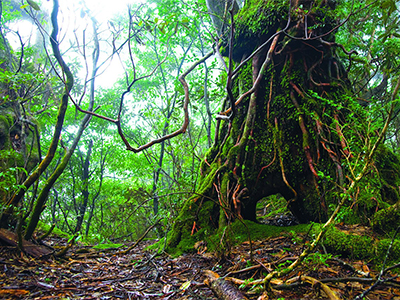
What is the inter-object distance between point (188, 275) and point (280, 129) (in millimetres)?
2566

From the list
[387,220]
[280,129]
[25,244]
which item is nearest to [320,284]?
[387,220]

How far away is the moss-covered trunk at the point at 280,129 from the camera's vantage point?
331 cm

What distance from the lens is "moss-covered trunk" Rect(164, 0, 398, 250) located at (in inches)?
130

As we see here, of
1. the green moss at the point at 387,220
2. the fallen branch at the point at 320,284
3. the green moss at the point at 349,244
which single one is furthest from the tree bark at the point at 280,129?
the fallen branch at the point at 320,284

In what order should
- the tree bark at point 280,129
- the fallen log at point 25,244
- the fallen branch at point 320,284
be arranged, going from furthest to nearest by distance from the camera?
1. the tree bark at point 280,129
2. the fallen log at point 25,244
3. the fallen branch at point 320,284

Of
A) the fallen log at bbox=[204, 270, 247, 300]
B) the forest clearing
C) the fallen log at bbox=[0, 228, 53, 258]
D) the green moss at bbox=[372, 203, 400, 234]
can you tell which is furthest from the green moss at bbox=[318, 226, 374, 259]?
the fallen log at bbox=[0, 228, 53, 258]

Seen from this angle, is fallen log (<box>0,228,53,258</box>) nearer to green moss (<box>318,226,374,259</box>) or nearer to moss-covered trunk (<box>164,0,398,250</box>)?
moss-covered trunk (<box>164,0,398,250</box>)

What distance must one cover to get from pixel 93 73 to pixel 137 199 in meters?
4.54

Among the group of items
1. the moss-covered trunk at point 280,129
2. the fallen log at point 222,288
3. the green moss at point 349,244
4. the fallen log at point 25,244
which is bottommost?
the fallen log at point 222,288

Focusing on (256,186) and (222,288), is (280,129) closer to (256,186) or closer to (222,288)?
(256,186)

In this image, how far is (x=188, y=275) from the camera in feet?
8.55

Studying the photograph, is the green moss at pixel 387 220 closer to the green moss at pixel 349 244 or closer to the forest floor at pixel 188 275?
the green moss at pixel 349 244

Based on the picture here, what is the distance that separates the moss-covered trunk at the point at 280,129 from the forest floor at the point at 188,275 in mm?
656

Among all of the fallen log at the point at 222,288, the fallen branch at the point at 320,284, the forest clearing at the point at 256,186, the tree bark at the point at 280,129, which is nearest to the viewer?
the fallen branch at the point at 320,284
